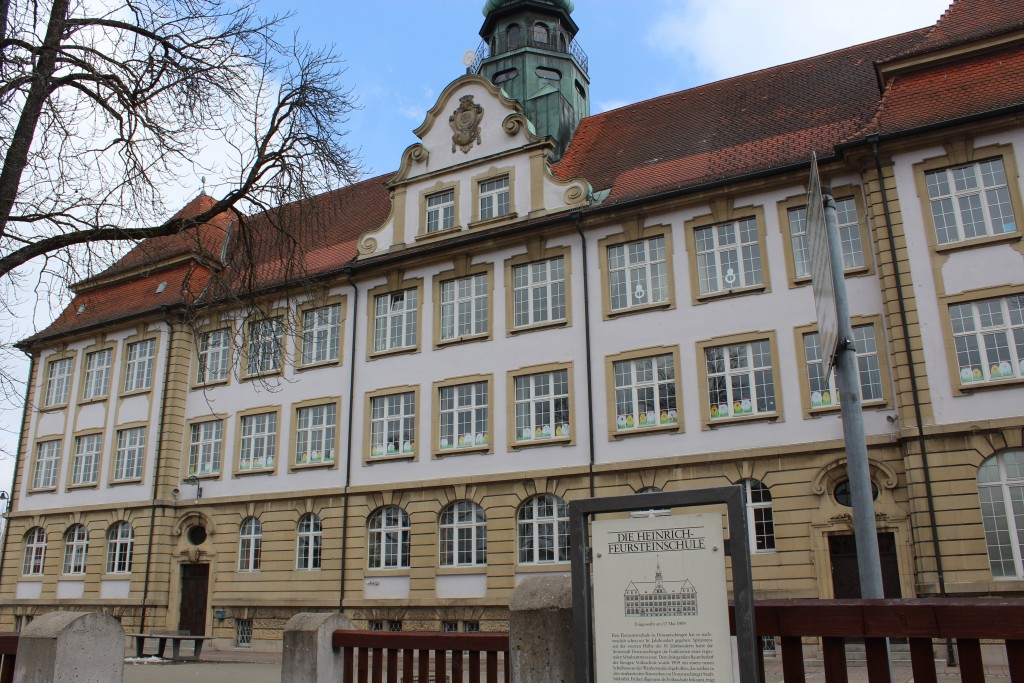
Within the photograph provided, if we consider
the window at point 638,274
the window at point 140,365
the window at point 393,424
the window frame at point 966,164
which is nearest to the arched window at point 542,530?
the window at point 393,424

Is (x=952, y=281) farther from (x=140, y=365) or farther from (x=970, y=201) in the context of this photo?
(x=140, y=365)

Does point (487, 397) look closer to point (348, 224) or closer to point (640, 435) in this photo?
point (640, 435)

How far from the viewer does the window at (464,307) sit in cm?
2453

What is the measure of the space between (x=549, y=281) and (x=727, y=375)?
5454 mm

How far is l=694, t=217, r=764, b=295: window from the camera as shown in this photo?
2114 centimetres

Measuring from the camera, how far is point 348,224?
3022cm

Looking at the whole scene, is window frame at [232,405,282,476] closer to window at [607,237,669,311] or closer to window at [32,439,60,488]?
window at [32,439,60,488]

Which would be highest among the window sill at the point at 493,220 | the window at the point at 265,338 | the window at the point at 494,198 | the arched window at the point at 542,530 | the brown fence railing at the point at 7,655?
the window at the point at 494,198

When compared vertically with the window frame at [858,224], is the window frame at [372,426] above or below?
below

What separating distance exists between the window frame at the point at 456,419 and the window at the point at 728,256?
19.7 ft

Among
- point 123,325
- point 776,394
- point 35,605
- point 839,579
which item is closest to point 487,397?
point 776,394

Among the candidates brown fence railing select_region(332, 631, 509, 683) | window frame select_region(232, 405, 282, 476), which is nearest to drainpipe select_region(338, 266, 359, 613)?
window frame select_region(232, 405, 282, 476)

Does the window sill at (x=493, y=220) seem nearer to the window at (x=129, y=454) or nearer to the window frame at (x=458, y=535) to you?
the window frame at (x=458, y=535)

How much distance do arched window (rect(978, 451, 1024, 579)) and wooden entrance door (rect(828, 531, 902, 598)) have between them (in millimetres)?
1895
